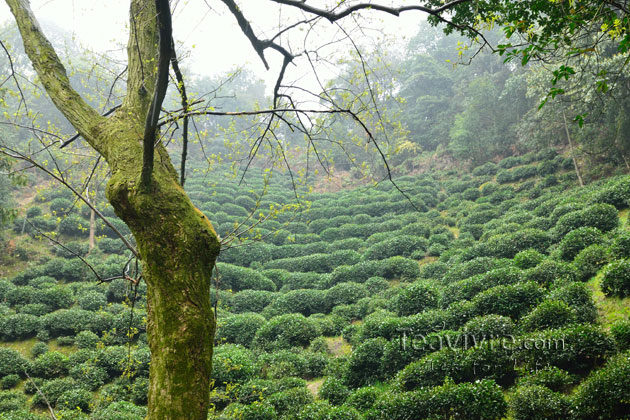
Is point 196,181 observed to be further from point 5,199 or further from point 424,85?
point 424,85

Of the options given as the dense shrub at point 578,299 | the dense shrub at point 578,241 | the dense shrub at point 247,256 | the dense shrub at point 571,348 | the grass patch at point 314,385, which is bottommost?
the grass patch at point 314,385

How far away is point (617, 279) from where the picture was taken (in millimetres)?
5551

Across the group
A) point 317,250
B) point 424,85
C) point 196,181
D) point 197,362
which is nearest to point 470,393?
point 197,362

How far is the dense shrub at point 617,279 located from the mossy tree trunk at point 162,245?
6414mm

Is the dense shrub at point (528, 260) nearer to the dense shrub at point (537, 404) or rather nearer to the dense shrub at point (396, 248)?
the dense shrub at point (537, 404)

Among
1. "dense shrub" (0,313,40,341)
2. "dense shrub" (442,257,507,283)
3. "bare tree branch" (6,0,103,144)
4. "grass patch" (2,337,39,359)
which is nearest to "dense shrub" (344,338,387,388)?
"dense shrub" (442,257,507,283)

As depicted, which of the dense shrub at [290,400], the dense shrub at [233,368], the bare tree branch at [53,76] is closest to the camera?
the bare tree branch at [53,76]

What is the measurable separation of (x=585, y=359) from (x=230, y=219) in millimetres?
16849

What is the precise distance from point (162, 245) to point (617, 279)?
6.71 metres

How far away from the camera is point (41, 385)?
7172 mm

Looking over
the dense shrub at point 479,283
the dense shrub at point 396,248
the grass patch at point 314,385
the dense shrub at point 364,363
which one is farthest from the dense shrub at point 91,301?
the dense shrub at point 479,283

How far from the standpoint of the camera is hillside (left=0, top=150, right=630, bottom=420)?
4.54 metres

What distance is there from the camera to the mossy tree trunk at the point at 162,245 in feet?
5.32

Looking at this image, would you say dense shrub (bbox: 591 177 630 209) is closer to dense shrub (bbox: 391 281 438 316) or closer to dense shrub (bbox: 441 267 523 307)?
dense shrub (bbox: 441 267 523 307)
